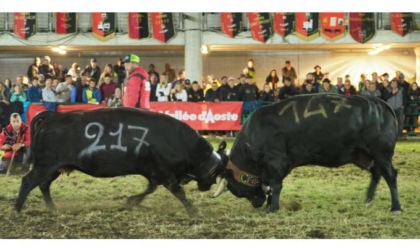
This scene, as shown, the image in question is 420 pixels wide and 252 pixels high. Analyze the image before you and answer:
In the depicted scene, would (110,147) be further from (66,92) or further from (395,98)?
(395,98)

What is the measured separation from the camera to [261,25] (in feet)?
74.1

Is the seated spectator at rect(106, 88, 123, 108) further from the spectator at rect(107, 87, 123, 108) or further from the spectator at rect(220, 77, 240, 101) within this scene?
the spectator at rect(220, 77, 240, 101)

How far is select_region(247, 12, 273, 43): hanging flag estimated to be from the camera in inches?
885

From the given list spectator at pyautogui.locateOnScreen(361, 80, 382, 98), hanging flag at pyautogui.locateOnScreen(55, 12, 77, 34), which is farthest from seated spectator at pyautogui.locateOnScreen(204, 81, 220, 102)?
hanging flag at pyautogui.locateOnScreen(55, 12, 77, 34)

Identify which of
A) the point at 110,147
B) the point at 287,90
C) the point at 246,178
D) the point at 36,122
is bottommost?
the point at 246,178

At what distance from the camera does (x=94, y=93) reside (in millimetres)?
17312

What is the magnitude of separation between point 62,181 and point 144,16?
13554 mm

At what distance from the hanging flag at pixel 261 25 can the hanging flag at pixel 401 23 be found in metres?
4.67

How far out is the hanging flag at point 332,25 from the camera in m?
22.4

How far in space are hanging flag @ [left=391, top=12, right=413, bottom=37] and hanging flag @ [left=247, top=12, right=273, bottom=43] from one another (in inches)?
184

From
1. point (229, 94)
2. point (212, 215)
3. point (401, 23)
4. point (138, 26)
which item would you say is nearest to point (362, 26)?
point (401, 23)

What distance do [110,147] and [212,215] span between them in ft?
4.81

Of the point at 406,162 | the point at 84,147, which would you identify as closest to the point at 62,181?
the point at 84,147

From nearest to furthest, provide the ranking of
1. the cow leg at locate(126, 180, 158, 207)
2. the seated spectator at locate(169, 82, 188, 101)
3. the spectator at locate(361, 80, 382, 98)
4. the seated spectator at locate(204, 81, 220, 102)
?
the cow leg at locate(126, 180, 158, 207) < the seated spectator at locate(169, 82, 188, 101) < the spectator at locate(361, 80, 382, 98) < the seated spectator at locate(204, 81, 220, 102)
